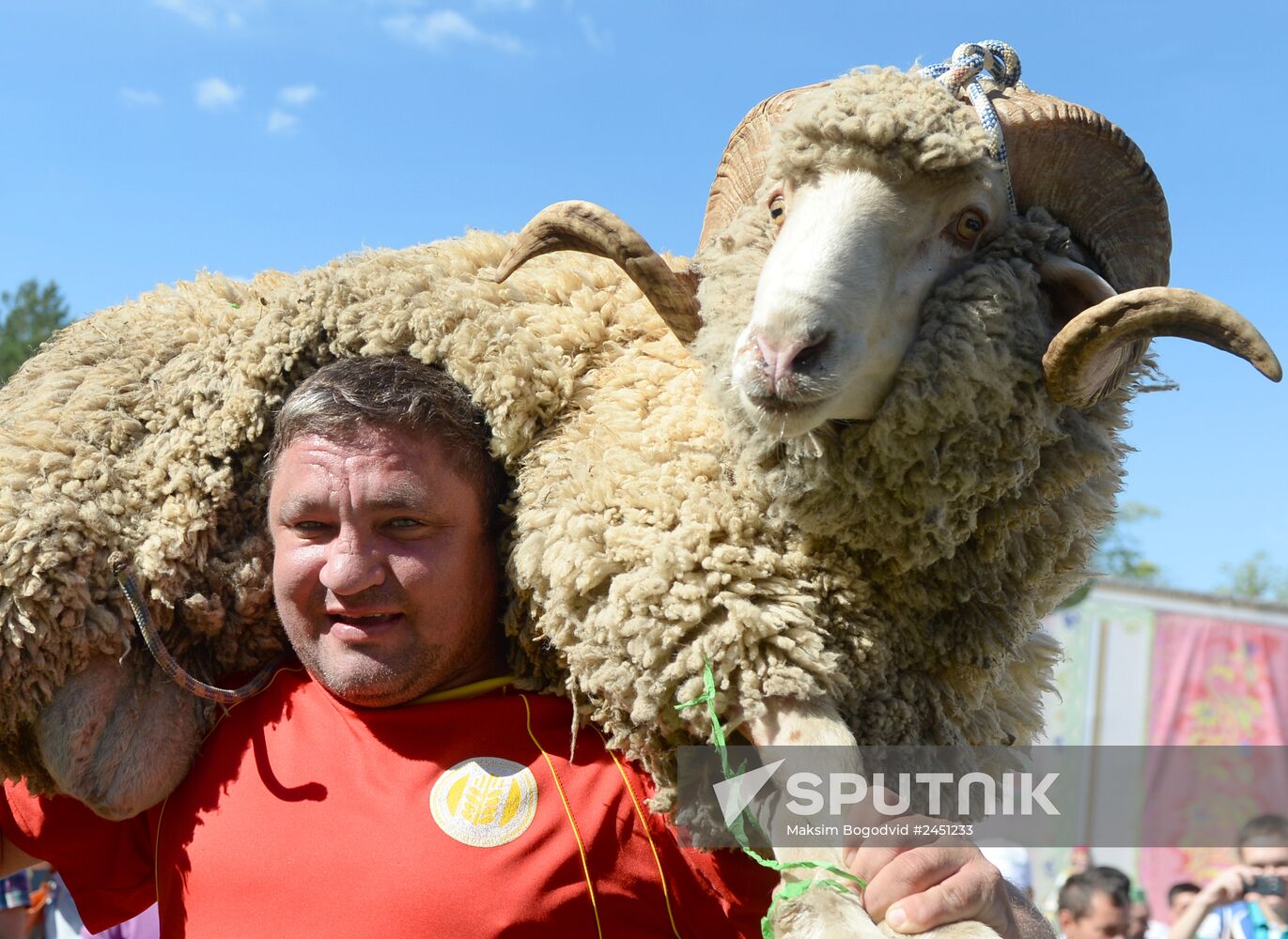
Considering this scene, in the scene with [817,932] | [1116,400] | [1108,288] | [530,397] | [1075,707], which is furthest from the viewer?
[1075,707]

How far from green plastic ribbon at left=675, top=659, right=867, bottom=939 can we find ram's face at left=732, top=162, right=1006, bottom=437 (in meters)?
0.42

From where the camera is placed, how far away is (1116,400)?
1938mm

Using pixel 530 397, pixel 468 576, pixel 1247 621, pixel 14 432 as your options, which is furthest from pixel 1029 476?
pixel 1247 621

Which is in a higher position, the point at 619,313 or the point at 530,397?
the point at 619,313

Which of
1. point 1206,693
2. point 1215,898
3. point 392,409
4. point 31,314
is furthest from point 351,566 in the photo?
point 31,314

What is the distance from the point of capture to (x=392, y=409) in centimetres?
217

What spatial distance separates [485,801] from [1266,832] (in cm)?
433

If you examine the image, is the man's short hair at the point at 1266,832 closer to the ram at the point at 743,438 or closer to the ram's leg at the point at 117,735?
the ram at the point at 743,438

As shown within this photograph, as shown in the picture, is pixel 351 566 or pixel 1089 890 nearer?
pixel 351 566

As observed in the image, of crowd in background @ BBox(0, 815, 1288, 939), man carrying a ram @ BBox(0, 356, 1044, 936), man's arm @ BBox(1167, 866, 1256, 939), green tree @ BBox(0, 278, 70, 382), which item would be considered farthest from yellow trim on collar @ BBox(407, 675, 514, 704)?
green tree @ BBox(0, 278, 70, 382)

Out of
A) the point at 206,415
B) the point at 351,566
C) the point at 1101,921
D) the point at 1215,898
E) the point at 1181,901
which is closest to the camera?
the point at 351,566

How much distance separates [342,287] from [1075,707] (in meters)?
8.22

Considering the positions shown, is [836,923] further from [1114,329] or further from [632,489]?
[1114,329]

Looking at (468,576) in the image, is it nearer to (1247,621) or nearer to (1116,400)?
(1116,400)
